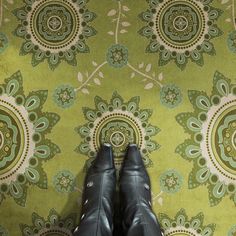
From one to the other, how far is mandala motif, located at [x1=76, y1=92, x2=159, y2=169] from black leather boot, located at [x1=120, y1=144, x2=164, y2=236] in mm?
43

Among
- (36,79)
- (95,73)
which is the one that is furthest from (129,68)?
(36,79)

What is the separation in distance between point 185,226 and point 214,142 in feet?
1.06

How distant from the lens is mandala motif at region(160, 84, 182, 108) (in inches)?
55.1

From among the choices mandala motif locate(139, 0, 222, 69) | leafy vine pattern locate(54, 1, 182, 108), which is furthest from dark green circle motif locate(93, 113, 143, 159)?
mandala motif locate(139, 0, 222, 69)

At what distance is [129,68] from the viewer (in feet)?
4.62

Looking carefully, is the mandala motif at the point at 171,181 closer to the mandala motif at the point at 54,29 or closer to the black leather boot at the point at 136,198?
the black leather boot at the point at 136,198

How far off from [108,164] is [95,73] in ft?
1.11

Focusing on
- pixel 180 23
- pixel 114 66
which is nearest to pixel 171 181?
pixel 114 66

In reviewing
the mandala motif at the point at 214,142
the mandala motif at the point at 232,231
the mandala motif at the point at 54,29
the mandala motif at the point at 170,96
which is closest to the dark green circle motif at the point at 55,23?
the mandala motif at the point at 54,29

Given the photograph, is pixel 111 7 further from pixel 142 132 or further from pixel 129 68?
pixel 142 132

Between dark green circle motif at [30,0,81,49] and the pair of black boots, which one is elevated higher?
dark green circle motif at [30,0,81,49]

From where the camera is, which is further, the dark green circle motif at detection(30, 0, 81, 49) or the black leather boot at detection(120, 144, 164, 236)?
the dark green circle motif at detection(30, 0, 81, 49)

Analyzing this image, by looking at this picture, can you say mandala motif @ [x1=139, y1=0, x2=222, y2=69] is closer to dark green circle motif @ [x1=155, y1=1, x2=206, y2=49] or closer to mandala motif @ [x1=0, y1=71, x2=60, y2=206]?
dark green circle motif @ [x1=155, y1=1, x2=206, y2=49]

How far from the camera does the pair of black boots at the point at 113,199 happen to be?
1129 mm
